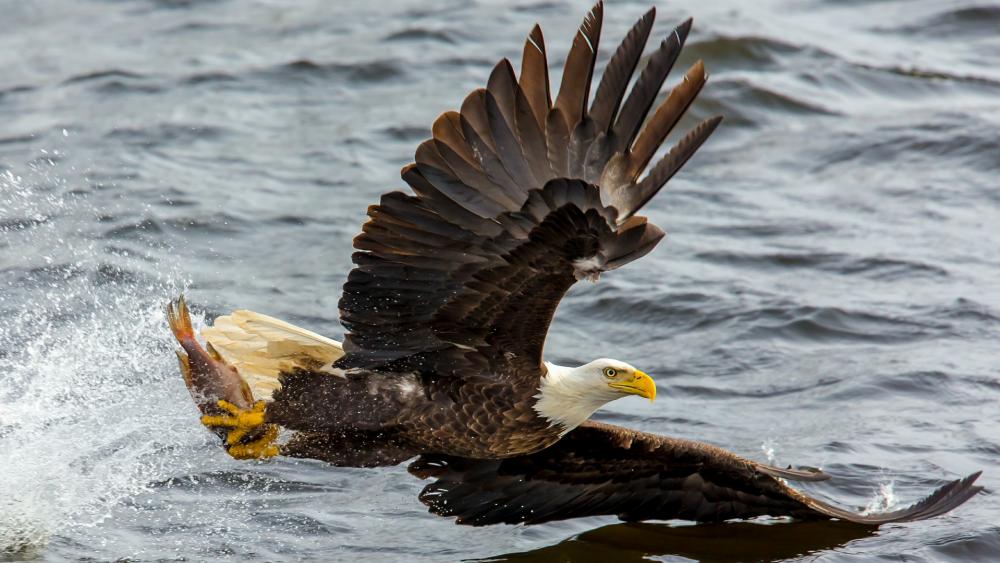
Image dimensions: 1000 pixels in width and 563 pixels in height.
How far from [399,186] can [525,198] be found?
505cm

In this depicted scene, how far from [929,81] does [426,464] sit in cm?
748

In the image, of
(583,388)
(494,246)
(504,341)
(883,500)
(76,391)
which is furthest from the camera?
(76,391)

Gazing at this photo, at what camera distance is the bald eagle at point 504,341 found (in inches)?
179

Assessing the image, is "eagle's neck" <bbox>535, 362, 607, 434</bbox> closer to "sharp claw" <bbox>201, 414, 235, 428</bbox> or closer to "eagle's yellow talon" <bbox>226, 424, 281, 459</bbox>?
"eagle's yellow talon" <bbox>226, 424, 281, 459</bbox>

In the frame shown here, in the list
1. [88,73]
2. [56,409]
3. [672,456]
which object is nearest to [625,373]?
[672,456]

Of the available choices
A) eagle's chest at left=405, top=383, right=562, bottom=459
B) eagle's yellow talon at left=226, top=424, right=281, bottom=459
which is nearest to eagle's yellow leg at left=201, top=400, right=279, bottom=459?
eagle's yellow talon at left=226, top=424, right=281, bottom=459

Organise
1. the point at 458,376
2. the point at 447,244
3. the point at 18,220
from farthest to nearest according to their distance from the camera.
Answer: the point at 18,220, the point at 458,376, the point at 447,244

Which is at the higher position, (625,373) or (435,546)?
(625,373)

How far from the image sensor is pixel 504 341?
17.1 feet

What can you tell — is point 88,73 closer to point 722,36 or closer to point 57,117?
point 57,117

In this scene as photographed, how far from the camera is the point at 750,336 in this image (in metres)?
8.20

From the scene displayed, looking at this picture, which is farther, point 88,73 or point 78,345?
point 88,73

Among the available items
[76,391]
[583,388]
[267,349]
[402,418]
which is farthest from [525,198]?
[76,391]

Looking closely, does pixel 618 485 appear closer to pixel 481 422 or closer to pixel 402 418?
Result: pixel 481 422
